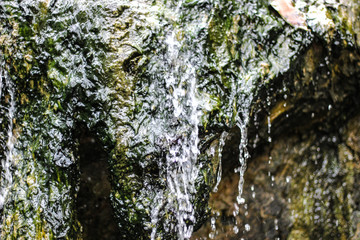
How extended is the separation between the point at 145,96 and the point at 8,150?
34.3 inches

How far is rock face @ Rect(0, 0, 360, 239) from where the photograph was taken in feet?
6.85

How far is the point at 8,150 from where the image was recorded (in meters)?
2.17

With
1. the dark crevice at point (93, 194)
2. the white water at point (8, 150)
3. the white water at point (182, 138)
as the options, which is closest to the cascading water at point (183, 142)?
the white water at point (182, 138)

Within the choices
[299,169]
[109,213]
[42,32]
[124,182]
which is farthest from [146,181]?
[299,169]

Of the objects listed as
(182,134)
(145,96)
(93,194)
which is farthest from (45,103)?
(182,134)

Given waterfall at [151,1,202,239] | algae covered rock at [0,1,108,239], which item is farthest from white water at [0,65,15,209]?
waterfall at [151,1,202,239]

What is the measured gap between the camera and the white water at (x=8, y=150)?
213 cm

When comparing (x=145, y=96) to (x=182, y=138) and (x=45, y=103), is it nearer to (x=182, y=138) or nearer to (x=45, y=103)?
(x=182, y=138)

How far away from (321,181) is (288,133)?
1.80 feet

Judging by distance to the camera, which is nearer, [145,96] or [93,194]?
[145,96]

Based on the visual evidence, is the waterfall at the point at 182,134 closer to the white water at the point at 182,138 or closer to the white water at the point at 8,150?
the white water at the point at 182,138

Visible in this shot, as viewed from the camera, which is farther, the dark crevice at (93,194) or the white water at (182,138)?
the dark crevice at (93,194)

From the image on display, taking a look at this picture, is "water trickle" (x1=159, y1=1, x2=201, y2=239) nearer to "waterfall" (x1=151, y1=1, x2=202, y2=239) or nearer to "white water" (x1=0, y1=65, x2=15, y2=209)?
"waterfall" (x1=151, y1=1, x2=202, y2=239)

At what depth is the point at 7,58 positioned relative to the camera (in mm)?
2211
